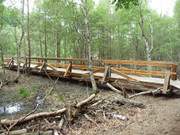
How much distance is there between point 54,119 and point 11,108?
3645mm

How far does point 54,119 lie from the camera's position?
8344 mm

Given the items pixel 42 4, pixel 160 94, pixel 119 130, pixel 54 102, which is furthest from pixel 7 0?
pixel 119 130

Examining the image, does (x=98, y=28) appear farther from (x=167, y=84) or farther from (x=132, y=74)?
(x=167, y=84)

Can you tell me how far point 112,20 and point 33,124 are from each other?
86.7 ft

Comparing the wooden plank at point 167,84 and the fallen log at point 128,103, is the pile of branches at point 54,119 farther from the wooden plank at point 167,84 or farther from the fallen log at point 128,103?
the wooden plank at point 167,84

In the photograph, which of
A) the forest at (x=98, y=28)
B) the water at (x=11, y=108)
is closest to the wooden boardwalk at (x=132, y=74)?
the water at (x=11, y=108)

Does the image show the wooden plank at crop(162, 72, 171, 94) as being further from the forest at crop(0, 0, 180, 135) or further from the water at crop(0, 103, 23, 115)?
the water at crop(0, 103, 23, 115)

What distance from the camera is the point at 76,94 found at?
12.9 meters

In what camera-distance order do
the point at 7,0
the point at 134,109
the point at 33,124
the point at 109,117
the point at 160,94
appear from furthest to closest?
the point at 7,0 < the point at 160,94 < the point at 134,109 < the point at 109,117 < the point at 33,124

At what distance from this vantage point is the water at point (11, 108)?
35.2 ft

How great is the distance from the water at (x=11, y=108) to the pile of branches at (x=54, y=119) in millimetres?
2634

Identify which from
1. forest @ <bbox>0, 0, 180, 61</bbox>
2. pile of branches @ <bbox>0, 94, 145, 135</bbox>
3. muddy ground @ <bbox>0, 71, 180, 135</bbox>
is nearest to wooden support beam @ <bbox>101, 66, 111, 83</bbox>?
muddy ground @ <bbox>0, 71, 180, 135</bbox>

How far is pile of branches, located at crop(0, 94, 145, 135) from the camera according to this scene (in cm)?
741

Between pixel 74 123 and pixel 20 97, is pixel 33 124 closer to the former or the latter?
pixel 74 123
